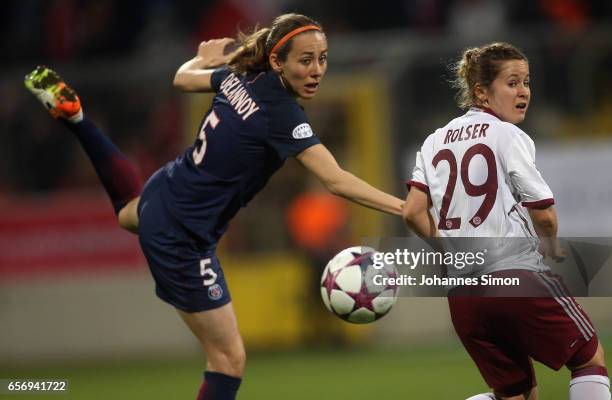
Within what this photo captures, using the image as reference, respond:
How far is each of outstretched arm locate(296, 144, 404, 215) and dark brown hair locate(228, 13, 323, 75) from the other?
0.49 m

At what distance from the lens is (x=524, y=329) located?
4.76m

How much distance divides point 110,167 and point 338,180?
1.65 metres

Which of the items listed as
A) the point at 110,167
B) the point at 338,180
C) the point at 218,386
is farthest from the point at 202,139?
the point at 218,386

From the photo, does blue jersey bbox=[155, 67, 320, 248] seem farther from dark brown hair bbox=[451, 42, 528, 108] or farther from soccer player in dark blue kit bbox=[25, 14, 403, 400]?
dark brown hair bbox=[451, 42, 528, 108]

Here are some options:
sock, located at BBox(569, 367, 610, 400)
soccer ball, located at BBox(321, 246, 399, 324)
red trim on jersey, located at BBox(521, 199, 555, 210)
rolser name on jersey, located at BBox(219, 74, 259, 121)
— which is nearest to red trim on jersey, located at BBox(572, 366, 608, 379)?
sock, located at BBox(569, 367, 610, 400)

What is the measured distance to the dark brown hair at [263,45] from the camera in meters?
5.52

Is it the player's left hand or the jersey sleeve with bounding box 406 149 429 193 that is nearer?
the player's left hand

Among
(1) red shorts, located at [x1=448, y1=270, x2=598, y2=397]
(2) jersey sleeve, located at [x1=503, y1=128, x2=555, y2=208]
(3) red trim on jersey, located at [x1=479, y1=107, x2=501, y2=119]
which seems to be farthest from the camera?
(3) red trim on jersey, located at [x1=479, y1=107, x2=501, y2=119]

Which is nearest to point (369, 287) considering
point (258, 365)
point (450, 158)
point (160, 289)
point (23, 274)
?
point (450, 158)

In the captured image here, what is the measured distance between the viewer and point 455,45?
11688 millimetres

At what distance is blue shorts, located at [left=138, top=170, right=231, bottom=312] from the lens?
225 inches

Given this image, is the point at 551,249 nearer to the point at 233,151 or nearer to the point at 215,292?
the point at 233,151

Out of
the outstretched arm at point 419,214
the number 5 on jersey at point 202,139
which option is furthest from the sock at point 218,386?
the outstretched arm at point 419,214

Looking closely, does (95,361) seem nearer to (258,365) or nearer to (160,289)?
(258,365)
